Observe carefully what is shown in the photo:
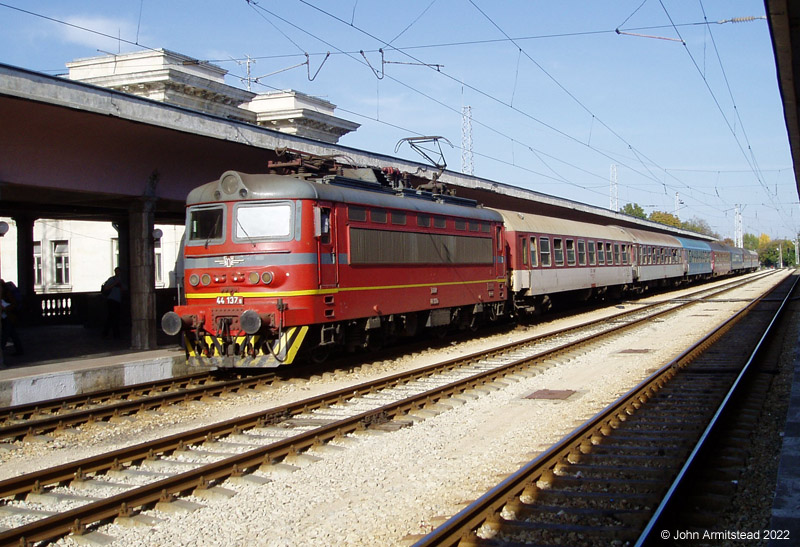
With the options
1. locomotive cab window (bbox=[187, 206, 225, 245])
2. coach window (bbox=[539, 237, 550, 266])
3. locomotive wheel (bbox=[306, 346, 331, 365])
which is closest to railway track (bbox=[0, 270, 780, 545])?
locomotive wheel (bbox=[306, 346, 331, 365])

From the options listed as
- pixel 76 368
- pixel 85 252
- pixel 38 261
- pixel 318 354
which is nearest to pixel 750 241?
pixel 85 252

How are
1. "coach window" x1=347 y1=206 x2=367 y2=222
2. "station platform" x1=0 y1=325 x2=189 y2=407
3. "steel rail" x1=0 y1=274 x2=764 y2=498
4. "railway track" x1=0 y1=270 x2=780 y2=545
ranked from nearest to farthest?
"railway track" x1=0 y1=270 x2=780 y2=545 < "steel rail" x1=0 y1=274 x2=764 y2=498 < "station platform" x1=0 y1=325 x2=189 y2=407 < "coach window" x1=347 y1=206 x2=367 y2=222

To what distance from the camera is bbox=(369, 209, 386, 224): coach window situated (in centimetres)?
1345

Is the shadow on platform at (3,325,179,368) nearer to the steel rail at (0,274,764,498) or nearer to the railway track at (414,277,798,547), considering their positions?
the steel rail at (0,274,764,498)

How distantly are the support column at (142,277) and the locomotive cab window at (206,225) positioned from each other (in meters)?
2.82

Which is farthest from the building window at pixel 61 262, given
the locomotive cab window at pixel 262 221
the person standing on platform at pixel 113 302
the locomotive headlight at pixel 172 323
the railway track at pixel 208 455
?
the railway track at pixel 208 455

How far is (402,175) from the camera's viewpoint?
53.8 ft

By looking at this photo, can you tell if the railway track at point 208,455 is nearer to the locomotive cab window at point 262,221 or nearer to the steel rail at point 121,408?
the steel rail at point 121,408

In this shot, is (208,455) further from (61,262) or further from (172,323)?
(61,262)

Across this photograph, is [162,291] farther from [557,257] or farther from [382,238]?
[557,257]

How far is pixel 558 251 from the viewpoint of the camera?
23.2 m

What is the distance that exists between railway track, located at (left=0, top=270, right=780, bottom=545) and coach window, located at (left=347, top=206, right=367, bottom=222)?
2954mm

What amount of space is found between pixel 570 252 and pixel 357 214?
42.6 ft

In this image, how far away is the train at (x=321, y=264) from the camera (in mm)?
11688
